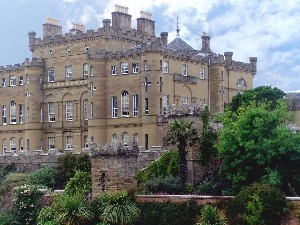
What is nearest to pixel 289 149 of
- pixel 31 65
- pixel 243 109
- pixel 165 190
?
pixel 243 109

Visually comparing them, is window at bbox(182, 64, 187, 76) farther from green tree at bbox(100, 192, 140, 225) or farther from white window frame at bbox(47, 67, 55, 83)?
green tree at bbox(100, 192, 140, 225)

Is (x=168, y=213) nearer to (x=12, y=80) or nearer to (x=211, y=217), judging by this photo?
(x=211, y=217)

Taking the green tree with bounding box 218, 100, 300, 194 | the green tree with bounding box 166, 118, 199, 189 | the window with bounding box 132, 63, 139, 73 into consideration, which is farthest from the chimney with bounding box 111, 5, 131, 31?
the green tree with bounding box 218, 100, 300, 194

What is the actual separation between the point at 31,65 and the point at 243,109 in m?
33.5

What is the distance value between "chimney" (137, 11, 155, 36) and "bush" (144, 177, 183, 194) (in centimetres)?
3022

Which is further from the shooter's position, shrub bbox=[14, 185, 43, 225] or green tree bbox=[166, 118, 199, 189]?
shrub bbox=[14, 185, 43, 225]

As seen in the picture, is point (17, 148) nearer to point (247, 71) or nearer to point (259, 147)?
point (247, 71)

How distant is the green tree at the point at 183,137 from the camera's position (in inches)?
1787

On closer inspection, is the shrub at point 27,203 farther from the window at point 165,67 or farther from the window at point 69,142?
the window at point 69,142

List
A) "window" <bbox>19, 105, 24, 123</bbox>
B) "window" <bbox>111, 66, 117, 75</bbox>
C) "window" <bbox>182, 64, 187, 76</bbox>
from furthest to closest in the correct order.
A: "window" <bbox>19, 105, 24, 123</bbox> → "window" <bbox>182, 64, 187, 76</bbox> → "window" <bbox>111, 66, 117, 75</bbox>

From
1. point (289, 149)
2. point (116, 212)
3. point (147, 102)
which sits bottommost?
point (116, 212)

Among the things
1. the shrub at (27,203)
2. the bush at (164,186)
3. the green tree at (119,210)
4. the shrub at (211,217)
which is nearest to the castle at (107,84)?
the shrub at (27,203)

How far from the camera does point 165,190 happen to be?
4516 centimetres

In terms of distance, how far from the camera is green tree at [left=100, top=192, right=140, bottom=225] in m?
40.2
